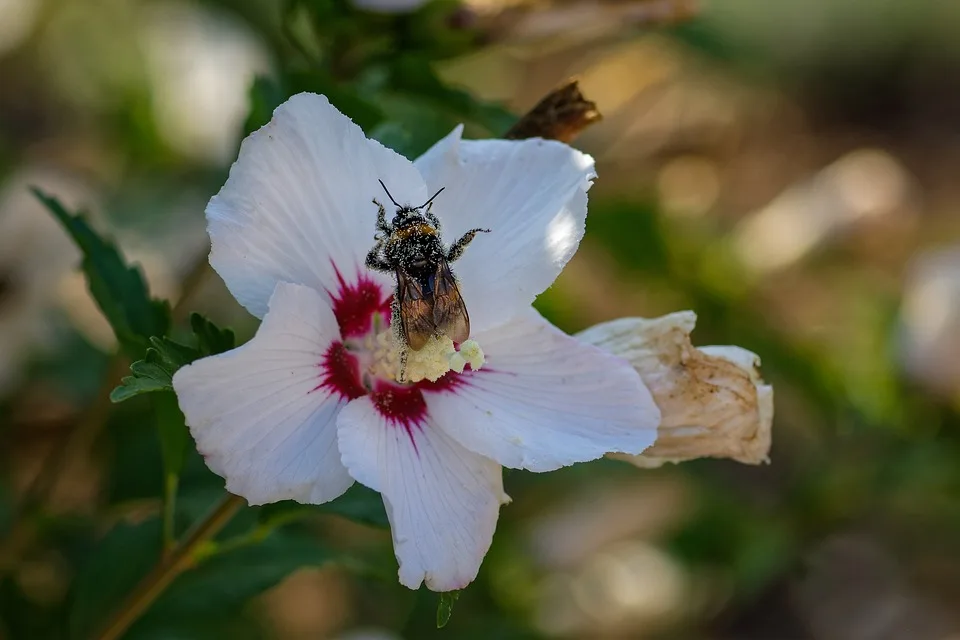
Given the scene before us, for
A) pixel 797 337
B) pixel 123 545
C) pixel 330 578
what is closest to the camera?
pixel 123 545

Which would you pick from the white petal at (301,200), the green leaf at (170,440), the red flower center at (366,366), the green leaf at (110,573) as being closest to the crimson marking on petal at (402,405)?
the red flower center at (366,366)

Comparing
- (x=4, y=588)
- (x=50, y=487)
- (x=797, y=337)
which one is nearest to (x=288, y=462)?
(x=4, y=588)

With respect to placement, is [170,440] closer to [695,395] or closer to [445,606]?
[445,606]

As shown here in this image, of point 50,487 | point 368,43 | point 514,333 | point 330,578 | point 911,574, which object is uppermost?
point 368,43

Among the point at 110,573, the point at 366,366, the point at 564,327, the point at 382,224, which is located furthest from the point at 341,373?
the point at 564,327

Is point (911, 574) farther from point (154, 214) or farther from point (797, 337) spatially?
point (154, 214)

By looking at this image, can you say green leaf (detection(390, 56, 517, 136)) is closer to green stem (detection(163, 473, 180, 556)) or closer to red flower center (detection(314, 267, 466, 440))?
red flower center (detection(314, 267, 466, 440))

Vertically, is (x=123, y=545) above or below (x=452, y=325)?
below

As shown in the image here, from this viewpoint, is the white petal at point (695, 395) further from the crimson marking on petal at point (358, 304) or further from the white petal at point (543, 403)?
the crimson marking on petal at point (358, 304)
